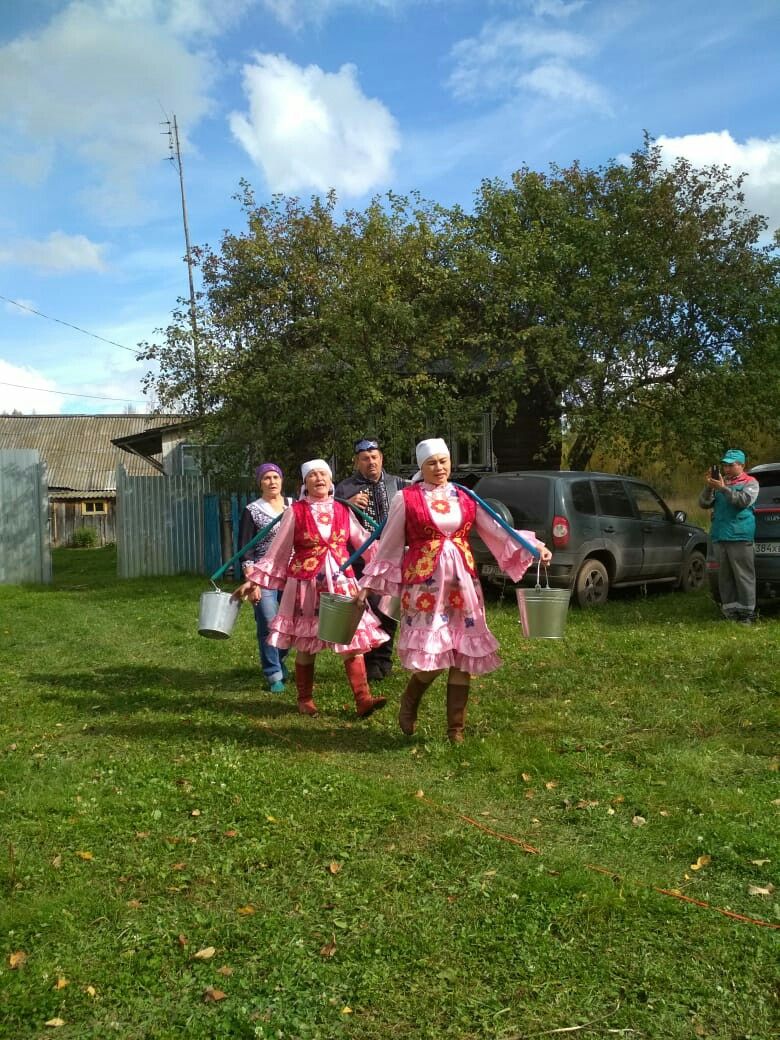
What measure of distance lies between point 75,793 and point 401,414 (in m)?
11.9

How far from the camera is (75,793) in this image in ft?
16.7

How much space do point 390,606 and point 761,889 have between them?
3316 mm

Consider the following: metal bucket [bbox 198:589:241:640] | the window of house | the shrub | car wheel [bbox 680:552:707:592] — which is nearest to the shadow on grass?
metal bucket [bbox 198:589:241:640]

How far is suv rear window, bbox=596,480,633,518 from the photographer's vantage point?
11883 millimetres

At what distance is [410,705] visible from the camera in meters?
6.03

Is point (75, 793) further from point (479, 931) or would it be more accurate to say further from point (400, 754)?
point (479, 931)

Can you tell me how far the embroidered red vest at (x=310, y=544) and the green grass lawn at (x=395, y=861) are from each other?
1.11m

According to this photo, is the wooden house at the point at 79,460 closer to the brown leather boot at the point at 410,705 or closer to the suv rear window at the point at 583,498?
the suv rear window at the point at 583,498

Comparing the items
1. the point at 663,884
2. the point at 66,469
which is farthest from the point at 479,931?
the point at 66,469

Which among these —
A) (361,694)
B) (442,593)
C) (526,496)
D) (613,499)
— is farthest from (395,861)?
(613,499)

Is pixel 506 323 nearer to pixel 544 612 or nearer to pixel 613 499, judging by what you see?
pixel 613 499

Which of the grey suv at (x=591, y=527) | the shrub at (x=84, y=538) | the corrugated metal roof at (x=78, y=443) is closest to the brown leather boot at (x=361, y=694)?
the grey suv at (x=591, y=527)

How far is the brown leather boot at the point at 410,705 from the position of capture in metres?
5.96

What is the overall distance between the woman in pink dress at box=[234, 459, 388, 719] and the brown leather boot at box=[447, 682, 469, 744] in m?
0.80
